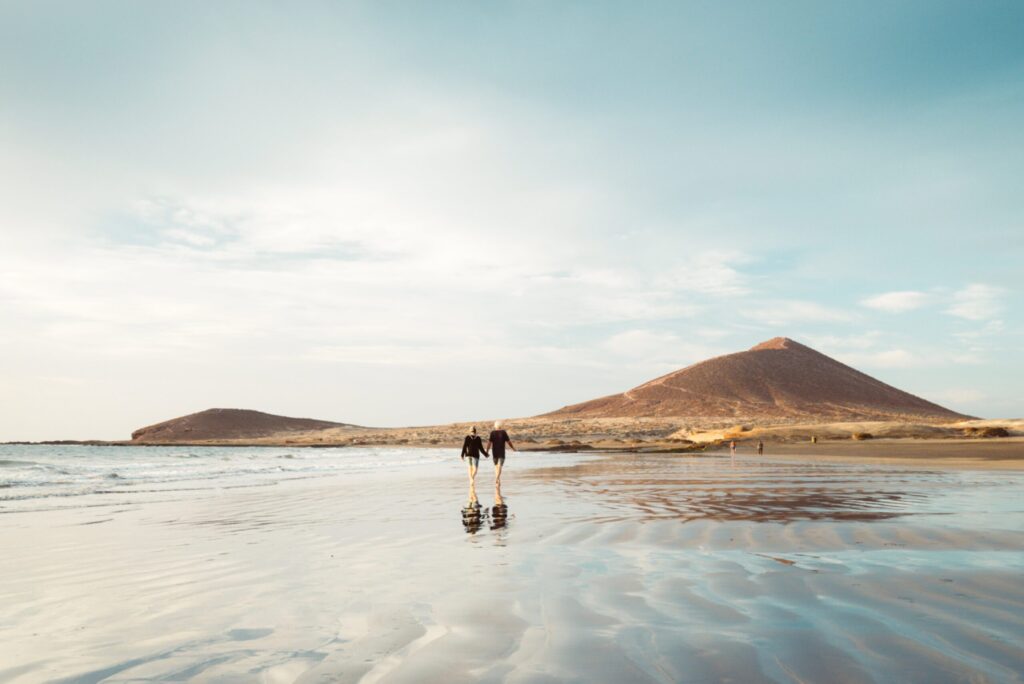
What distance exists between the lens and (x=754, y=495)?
1714 cm

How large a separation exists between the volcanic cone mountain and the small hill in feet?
235

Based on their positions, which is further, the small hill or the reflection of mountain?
the small hill

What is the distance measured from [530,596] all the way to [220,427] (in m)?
173

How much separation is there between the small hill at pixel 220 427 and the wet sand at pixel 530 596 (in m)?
157

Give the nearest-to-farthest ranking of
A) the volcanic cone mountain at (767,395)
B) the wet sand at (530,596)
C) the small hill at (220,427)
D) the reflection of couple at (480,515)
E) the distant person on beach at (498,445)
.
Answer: the wet sand at (530,596) → the reflection of couple at (480,515) → the distant person on beach at (498,445) → the volcanic cone mountain at (767,395) → the small hill at (220,427)

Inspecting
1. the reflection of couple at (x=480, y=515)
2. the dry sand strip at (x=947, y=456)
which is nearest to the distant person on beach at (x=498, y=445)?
the reflection of couple at (x=480, y=515)

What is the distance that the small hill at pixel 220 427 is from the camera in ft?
524

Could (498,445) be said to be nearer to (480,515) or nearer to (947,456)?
(480,515)

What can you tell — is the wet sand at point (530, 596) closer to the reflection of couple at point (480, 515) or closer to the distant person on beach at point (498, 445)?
the reflection of couple at point (480, 515)

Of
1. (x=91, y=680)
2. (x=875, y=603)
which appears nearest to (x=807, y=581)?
(x=875, y=603)

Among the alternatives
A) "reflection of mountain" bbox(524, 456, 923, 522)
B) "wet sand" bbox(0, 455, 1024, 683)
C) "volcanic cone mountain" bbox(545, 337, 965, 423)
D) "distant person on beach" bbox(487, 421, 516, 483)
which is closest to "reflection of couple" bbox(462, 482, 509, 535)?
"wet sand" bbox(0, 455, 1024, 683)

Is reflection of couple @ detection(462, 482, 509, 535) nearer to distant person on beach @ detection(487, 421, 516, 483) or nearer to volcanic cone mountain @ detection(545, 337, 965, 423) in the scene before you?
distant person on beach @ detection(487, 421, 516, 483)

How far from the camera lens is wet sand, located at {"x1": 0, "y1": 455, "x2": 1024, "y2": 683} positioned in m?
4.63

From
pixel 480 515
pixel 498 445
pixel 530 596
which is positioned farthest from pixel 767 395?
pixel 530 596
